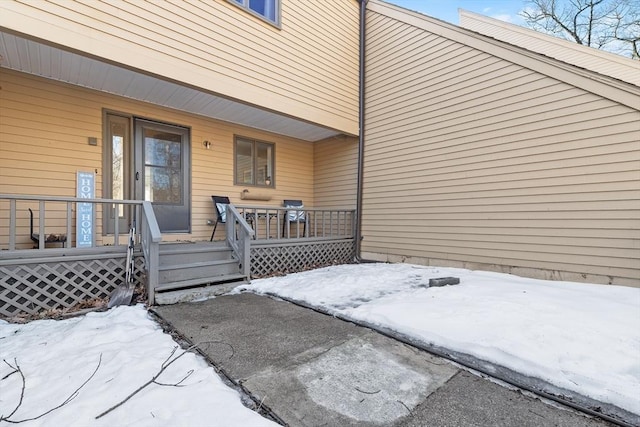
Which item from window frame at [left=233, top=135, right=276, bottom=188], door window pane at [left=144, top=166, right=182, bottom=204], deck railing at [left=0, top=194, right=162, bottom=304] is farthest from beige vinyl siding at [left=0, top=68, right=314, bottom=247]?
window frame at [left=233, top=135, right=276, bottom=188]

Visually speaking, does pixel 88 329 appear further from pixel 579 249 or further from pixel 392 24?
pixel 392 24

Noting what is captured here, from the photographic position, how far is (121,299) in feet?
11.3

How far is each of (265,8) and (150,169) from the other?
3.43 m

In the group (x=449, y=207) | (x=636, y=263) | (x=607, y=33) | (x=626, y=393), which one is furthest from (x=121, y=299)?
(x=607, y=33)

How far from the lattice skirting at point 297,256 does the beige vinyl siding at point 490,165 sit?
22.3 inches

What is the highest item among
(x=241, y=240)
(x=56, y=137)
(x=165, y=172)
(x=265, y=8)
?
(x=265, y=8)

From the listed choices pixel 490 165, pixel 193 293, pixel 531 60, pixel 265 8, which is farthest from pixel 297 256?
pixel 531 60

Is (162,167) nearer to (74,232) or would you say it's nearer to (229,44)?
(74,232)

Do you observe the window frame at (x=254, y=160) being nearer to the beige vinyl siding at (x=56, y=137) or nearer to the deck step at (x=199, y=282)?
the beige vinyl siding at (x=56, y=137)

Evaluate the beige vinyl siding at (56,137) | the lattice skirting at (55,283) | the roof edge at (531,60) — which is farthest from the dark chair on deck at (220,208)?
the roof edge at (531,60)

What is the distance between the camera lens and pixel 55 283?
334 cm

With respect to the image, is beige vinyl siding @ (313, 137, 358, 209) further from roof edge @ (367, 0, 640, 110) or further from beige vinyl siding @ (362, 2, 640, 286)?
roof edge @ (367, 0, 640, 110)

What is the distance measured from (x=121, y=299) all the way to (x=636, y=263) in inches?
239

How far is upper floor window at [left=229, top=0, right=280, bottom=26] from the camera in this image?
4911 millimetres
